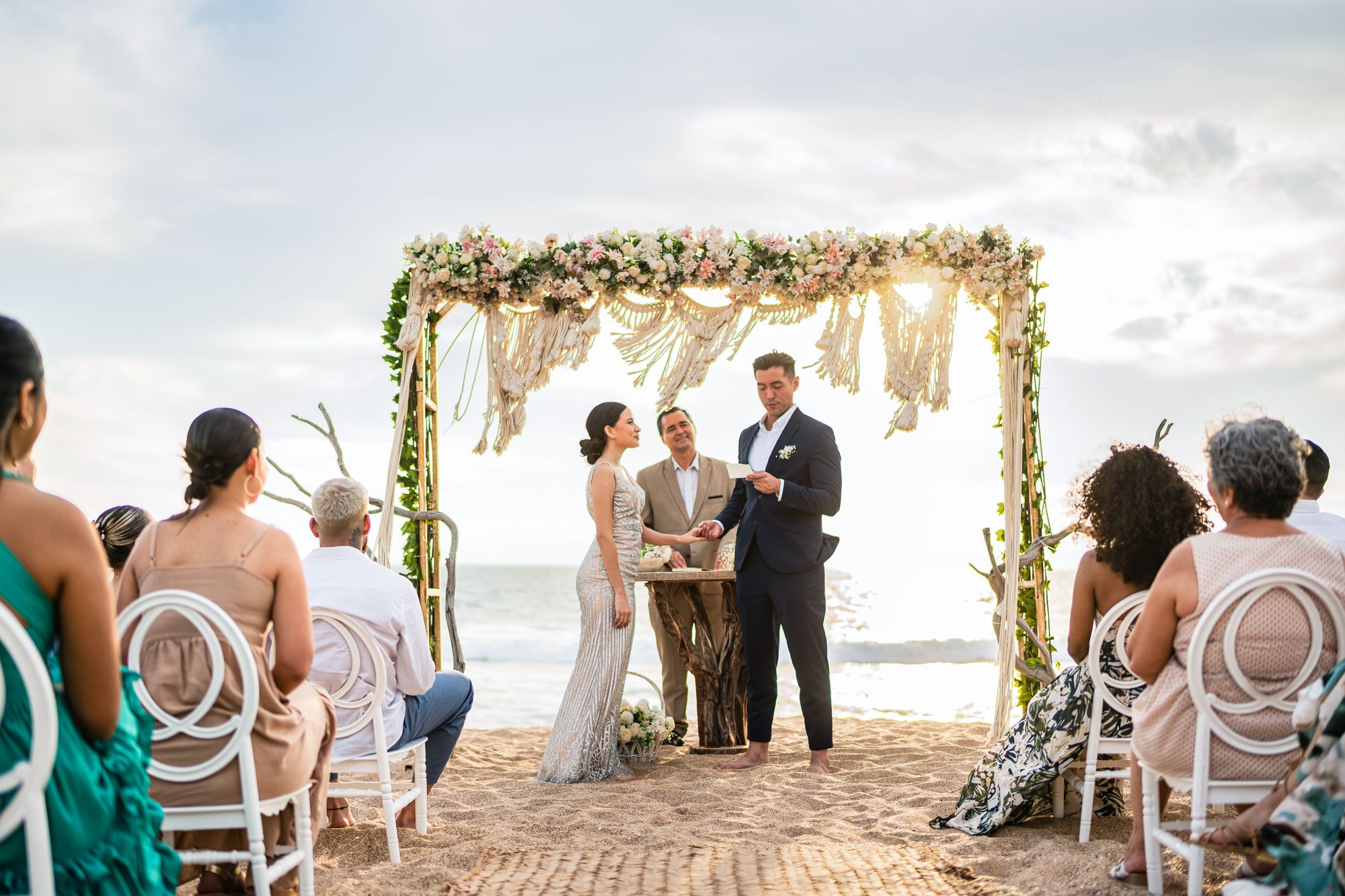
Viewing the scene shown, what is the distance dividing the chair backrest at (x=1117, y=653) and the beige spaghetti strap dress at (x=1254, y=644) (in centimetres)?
56

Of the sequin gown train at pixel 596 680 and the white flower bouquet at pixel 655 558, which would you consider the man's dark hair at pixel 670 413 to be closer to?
the white flower bouquet at pixel 655 558

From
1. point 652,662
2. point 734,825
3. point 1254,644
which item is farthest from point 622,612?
point 652,662

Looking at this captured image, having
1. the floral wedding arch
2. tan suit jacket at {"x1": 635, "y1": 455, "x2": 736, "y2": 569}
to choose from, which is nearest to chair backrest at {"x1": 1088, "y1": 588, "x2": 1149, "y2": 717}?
the floral wedding arch

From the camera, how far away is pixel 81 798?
1.82m

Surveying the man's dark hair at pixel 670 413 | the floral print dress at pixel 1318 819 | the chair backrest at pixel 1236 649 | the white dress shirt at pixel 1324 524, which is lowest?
the floral print dress at pixel 1318 819

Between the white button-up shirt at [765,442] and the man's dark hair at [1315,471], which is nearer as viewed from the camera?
the man's dark hair at [1315,471]

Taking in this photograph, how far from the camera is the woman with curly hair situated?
3.27 metres

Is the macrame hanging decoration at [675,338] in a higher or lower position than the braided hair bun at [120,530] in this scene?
higher

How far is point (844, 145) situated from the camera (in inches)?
277

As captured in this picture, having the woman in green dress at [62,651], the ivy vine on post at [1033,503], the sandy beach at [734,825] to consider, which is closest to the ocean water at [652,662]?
the ivy vine on post at [1033,503]

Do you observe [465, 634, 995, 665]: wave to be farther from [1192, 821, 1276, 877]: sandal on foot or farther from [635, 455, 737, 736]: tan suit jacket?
[1192, 821, 1276, 877]: sandal on foot

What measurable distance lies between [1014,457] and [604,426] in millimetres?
2411

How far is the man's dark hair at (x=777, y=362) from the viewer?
5.52 metres

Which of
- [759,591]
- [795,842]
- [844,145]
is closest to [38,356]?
[795,842]
